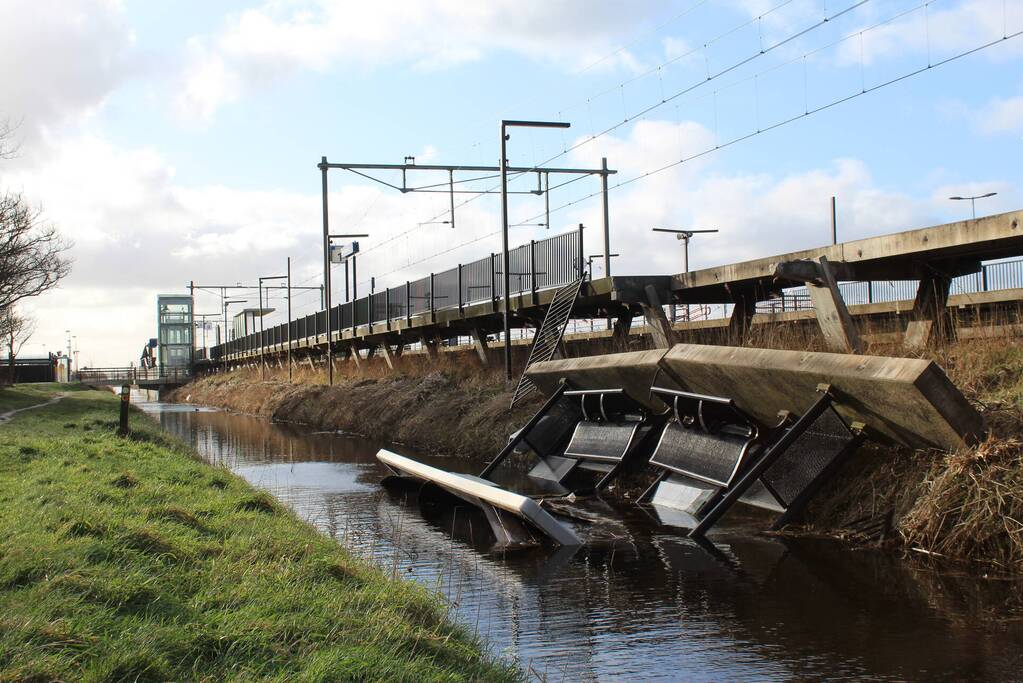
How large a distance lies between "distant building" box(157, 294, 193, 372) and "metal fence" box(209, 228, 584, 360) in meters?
57.5

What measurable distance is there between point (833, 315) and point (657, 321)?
4487 millimetres

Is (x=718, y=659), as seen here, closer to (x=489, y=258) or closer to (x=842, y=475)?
(x=842, y=475)

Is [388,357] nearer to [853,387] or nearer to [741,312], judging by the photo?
[741,312]

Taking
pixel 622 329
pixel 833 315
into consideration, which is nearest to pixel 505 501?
pixel 833 315

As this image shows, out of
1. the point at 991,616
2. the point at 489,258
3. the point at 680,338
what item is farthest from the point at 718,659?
the point at 489,258

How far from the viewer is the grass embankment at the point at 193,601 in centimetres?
439

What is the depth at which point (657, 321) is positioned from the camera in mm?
16547

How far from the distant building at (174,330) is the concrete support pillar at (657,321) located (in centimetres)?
8567

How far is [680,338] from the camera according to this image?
1967 centimetres

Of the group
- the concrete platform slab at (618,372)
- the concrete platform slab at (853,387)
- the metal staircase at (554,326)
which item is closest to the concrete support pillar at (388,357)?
the metal staircase at (554,326)

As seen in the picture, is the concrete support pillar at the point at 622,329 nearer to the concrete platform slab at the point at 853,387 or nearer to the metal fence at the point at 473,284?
the metal fence at the point at 473,284

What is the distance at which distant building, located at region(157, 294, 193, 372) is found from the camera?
319 feet

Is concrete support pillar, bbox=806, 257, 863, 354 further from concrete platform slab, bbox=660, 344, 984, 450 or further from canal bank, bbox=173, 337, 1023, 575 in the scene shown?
concrete platform slab, bbox=660, 344, 984, 450

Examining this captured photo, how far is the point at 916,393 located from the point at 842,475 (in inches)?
89.5
